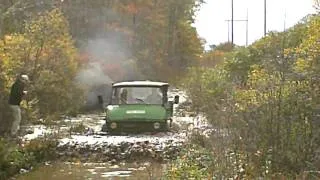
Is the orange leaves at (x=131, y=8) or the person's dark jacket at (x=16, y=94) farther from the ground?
the orange leaves at (x=131, y=8)

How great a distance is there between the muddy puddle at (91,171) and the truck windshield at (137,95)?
5.74m

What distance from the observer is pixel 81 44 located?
50.2 meters

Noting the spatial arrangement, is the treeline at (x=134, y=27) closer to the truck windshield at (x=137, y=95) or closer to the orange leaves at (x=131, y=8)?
the orange leaves at (x=131, y=8)

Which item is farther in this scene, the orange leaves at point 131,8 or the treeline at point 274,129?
the orange leaves at point 131,8

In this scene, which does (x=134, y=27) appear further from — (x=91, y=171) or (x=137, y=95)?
(x=91, y=171)

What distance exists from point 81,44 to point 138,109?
28.5 metres

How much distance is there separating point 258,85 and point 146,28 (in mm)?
53271

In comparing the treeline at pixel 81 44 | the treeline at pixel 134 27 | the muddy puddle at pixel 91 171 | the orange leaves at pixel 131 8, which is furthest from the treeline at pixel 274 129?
the orange leaves at pixel 131 8

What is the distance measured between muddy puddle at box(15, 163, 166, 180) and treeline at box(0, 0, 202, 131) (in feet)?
8.32

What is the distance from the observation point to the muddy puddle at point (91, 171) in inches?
604

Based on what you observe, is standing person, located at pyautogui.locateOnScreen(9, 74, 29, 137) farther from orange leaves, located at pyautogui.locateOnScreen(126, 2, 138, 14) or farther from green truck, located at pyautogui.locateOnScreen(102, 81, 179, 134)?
orange leaves, located at pyautogui.locateOnScreen(126, 2, 138, 14)

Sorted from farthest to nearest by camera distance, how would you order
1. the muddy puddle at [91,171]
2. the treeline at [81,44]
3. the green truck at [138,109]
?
the treeline at [81,44], the green truck at [138,109], the muddy puddle at [91,171]

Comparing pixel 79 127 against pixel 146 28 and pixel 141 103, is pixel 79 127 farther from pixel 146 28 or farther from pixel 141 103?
pixel 146 28

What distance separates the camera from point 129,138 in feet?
67.2
